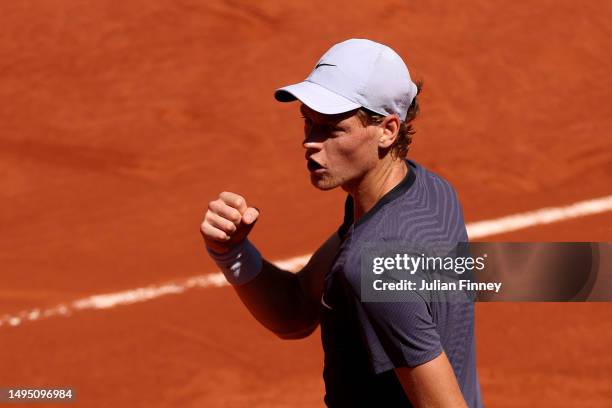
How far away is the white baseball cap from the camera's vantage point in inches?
127

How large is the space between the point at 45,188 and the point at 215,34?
234cm

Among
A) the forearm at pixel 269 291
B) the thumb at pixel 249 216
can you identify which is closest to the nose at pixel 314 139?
the thumb at pixel 249 216

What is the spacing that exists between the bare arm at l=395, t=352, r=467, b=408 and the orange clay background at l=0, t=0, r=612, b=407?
9.78 ft

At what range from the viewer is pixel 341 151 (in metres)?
3.24

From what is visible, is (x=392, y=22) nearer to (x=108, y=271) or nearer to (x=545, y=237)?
(x=545, y=237)

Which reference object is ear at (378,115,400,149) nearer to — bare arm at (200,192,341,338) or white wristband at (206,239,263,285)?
bare arm at (200,192,341,338)

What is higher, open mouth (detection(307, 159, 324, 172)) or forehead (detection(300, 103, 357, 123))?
forehead (detection(300, 103, 357, 123))

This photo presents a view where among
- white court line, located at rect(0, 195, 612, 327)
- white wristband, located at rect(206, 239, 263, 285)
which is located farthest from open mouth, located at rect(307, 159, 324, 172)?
white court line, located at rect(0, 195, 612, 327)

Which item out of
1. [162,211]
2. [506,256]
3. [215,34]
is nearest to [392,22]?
[215,34]

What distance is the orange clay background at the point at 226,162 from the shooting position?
19.8 feet

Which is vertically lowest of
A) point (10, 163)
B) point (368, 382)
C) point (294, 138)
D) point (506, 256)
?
point (10, 163)

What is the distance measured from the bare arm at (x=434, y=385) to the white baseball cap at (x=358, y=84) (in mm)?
861

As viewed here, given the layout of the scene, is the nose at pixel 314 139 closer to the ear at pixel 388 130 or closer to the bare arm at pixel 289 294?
the ear at pixel 388 130

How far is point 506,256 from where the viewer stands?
5.14 meters
